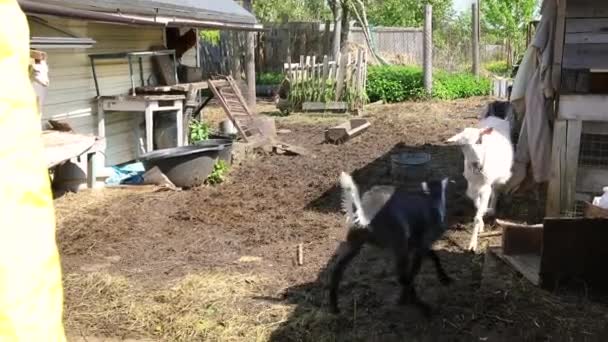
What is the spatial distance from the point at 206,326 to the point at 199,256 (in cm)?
146

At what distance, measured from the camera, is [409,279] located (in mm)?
3988

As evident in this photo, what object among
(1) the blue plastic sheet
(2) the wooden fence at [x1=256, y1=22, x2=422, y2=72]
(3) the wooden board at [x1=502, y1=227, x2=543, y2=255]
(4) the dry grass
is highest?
(2) the wooden fence at [x1=256, y1=22, x2=422, y2=72]

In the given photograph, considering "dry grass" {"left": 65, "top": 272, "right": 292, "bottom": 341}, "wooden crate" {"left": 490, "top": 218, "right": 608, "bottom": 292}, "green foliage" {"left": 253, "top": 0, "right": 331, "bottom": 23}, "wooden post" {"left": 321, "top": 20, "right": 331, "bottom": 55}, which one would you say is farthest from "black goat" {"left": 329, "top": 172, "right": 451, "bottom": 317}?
"green foliage" {"left": 253, "top": 0, "right": 331, "bottom": 23}

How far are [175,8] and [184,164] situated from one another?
2.45 metres

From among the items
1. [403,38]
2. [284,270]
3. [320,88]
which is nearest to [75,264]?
[284,270]

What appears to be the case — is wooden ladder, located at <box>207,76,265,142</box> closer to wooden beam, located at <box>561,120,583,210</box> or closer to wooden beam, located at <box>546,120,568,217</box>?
wooden beam, located at <box>546,120,568,217</box>

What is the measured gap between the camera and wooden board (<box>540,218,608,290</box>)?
13.3 feet

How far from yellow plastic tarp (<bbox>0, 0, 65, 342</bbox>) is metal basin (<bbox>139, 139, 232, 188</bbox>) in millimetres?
6571

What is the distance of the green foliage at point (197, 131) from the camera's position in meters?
10.2

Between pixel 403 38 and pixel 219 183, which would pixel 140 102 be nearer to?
pixel 219 183

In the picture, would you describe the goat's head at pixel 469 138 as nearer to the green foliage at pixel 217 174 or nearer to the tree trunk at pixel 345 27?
the green foliage at pixel 217 174

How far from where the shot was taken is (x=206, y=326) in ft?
12.7

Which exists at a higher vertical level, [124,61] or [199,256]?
[124,61]

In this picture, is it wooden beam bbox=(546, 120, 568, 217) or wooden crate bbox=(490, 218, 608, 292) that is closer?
wooden crate bbox=(490, 218, 608, 292)
